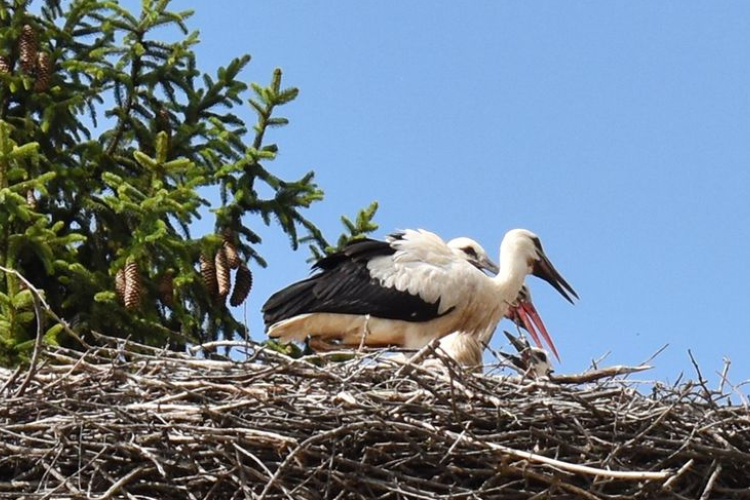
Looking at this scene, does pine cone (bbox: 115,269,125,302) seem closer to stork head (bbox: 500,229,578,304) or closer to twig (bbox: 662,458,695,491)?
stork head (bbox: 500,229,578,304)

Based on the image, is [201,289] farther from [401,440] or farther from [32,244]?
[401,440]

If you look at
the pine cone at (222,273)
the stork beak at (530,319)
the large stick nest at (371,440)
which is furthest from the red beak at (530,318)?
the large stick nest at (371,440)

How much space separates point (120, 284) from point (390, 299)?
1527 mm

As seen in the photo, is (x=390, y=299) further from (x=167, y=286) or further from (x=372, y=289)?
(x=167, y=286)

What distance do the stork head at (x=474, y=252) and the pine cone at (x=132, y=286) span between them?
204cm

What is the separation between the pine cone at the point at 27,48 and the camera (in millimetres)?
7609

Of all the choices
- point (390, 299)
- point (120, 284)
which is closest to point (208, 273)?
point (120, 284)

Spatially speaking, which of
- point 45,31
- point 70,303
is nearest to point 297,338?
point 70,303

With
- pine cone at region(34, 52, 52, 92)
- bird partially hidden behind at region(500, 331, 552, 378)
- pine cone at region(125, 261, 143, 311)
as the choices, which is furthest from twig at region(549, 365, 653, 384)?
pine cone at region(34, 52, 52, 92)

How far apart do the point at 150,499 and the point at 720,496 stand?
1511 millimetres

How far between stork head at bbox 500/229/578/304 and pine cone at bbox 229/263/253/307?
138cm

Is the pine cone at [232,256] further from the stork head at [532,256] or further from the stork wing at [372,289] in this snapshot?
the stork head at [532,256]

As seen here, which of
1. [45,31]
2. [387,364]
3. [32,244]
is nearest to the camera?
[387,364]

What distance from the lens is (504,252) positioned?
8.27 m
